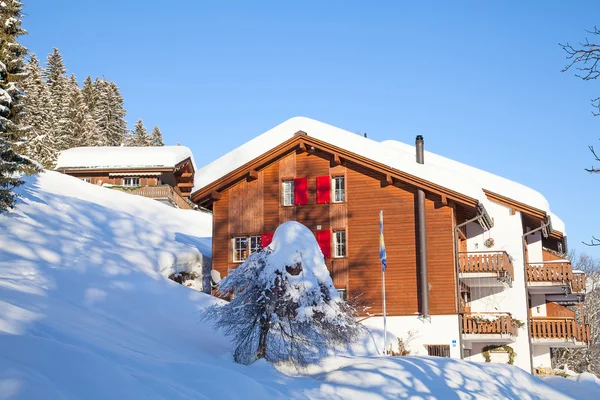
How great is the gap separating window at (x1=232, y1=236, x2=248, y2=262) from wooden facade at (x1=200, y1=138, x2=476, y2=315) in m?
0.21

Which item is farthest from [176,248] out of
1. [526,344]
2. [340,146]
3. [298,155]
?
[526,344]

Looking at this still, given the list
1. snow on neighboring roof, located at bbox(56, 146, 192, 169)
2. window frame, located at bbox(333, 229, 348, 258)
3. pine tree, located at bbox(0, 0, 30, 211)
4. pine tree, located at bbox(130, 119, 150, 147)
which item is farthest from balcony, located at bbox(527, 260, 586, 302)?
pine tree, located at bbox(130, 119, 150, 147)

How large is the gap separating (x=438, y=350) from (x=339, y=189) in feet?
25.6

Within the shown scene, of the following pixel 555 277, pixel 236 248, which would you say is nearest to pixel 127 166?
pixel 236 248

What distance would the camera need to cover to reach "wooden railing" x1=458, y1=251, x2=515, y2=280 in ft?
87.3

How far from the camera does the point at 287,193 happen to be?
2902 cm

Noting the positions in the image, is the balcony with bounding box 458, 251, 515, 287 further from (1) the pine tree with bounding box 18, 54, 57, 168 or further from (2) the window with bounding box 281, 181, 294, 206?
(1) the pine tree with bounding box 18, 54, 57, 168

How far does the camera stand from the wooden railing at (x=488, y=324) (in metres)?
25.7

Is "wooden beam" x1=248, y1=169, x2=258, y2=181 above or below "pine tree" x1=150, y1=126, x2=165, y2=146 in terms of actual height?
below

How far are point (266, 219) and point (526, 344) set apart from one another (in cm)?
1218

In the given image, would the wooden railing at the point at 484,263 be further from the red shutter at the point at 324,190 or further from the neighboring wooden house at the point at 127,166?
the neighboring wooden house at the point at 127,166

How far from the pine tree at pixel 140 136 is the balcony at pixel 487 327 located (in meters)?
63.1

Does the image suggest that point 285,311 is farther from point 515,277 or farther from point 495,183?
point 495,183

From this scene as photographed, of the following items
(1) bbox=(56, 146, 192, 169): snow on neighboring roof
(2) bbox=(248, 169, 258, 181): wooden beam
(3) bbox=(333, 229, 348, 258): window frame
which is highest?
(1) bbox=(56, 146, 192, 169): snow on neighboring roof
